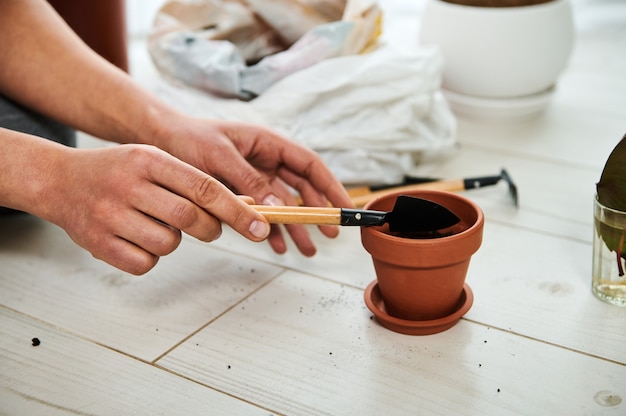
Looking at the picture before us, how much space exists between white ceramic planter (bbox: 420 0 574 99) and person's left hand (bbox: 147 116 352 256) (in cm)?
65

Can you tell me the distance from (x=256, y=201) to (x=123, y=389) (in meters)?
0.30

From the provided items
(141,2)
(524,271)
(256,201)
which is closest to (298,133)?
(256,201)

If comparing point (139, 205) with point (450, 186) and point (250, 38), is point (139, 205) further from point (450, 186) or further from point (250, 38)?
point (250, 38)

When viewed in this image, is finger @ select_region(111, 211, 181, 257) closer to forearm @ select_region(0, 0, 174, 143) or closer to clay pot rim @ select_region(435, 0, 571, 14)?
forearm @ select_region(0, 0, 174, 143)

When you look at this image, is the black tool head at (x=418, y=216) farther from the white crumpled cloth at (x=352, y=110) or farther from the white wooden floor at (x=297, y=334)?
the white crumpled cloth at (x=352, y=110)

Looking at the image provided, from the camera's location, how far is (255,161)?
1.06 m

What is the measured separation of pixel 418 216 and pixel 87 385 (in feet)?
1.35

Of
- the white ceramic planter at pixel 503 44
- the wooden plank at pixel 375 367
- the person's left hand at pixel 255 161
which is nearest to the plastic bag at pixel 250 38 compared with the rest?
the white ceramic planter at pixel 503 44

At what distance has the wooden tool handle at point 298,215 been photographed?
0.82 meters

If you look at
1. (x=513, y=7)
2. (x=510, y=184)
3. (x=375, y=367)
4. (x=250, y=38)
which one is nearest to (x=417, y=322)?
(x=375, y=367)

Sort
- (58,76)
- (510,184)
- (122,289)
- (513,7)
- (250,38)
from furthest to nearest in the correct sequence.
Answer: (513,7), (250,38), (510,184), (58,76), (122,289)

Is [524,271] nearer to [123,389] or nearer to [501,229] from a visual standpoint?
[501,229]

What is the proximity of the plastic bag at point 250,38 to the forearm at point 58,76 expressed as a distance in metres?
0.25

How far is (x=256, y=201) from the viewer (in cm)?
97
